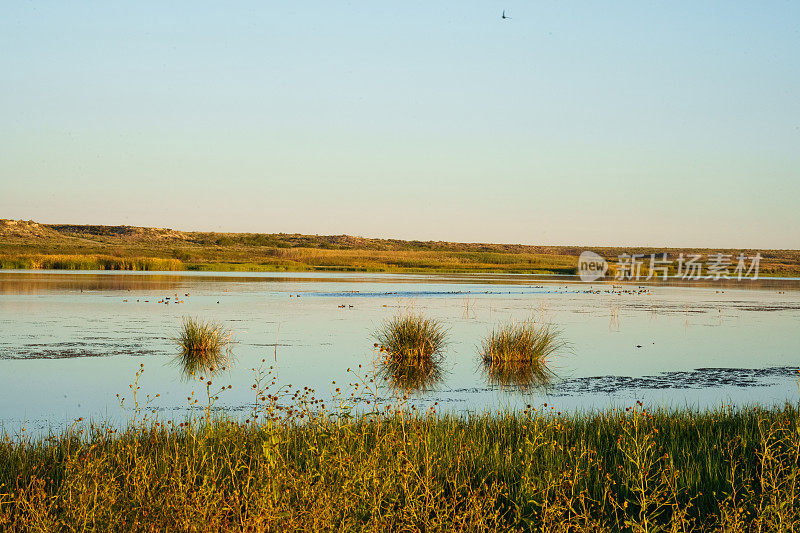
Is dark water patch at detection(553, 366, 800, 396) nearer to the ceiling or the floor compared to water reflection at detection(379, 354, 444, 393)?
nearer to the ceiling

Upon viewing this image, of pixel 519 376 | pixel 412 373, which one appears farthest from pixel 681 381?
pixel 412 373

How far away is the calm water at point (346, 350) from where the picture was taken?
1082 cm

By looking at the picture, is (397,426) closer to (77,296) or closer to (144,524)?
(144,524)

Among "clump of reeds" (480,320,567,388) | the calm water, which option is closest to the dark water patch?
the calm water

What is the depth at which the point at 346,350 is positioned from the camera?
51.0ft

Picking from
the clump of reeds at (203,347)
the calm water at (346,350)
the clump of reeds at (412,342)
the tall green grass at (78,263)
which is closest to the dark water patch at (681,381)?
the calm water at (346,350)

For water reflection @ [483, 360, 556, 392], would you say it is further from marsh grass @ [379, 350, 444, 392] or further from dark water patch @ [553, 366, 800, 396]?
marsh grass @ [379, 350, 444, 392]

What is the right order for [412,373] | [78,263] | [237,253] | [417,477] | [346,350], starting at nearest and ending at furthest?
[417,477] → [412,373] → [346,350] → [78,263] → [237,253]

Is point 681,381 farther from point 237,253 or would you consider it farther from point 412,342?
point 237,253

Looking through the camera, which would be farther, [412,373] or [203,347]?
[203,347]

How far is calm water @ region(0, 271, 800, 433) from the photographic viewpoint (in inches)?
426

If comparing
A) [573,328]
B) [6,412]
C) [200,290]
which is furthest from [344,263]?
[6,412]

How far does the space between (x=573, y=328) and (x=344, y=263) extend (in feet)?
203

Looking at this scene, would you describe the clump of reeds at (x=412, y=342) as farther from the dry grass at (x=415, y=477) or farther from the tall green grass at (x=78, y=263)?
the tall green grass at (x=78, y=263)
